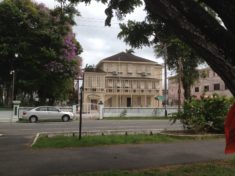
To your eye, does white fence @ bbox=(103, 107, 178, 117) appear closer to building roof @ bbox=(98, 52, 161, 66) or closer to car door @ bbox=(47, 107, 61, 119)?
car door @ bbox=(47, 107, 61, 119)

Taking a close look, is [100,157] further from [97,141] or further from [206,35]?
[206,35]

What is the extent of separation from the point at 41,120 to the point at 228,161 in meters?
24.2

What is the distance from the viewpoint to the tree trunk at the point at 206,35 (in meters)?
3.81

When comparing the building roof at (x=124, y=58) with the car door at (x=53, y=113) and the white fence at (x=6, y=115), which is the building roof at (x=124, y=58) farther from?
the car door at (x=53, y=113)

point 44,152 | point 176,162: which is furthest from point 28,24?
point 176,162

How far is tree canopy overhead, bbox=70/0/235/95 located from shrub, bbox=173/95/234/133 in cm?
1341

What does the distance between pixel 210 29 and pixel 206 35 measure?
0.08 meters

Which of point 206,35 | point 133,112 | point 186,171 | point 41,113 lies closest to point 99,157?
point 186,171

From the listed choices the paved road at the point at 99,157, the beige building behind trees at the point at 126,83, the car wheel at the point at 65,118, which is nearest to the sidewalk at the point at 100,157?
the paved road at the point at 99,157

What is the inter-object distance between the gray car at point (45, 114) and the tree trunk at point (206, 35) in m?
29.2

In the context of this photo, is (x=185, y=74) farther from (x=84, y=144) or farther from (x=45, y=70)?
(x=84, y=144)

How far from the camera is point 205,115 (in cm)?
1758

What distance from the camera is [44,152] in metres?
12.1

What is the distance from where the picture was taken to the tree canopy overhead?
12.1 feet
